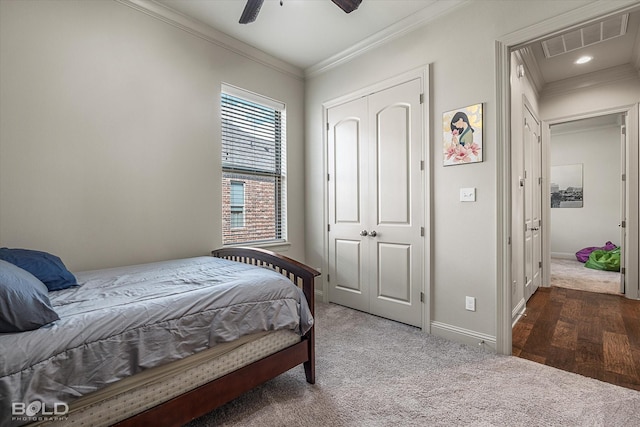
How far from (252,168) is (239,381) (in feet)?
7.22

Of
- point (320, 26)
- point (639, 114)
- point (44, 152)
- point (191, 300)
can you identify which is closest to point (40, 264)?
point (44, 152)

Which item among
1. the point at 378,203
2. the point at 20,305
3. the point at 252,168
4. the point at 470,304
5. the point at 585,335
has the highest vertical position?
the point at 252,168

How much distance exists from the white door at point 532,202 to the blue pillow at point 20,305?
3.82 metres

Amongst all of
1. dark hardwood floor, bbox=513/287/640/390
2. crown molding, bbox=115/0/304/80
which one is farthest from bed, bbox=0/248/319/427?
crown molding, bbox=115/0/304/80

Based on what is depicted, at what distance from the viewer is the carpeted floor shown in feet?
5.04

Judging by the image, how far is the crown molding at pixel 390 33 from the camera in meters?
2.51

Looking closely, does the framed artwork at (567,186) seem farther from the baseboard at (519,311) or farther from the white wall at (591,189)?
the baseboard at (519,311)

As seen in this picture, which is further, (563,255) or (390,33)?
(563,255)

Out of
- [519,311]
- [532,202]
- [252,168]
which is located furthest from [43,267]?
[532,202]

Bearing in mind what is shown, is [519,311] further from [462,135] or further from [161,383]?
[161,383]

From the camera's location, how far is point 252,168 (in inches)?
128

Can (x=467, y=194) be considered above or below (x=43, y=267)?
above

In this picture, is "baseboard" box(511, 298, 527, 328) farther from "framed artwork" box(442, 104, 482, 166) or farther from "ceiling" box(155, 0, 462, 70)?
"ceiling" box(155, 0, 462, 70)

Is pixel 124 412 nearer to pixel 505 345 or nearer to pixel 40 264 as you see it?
pixel 40 264
